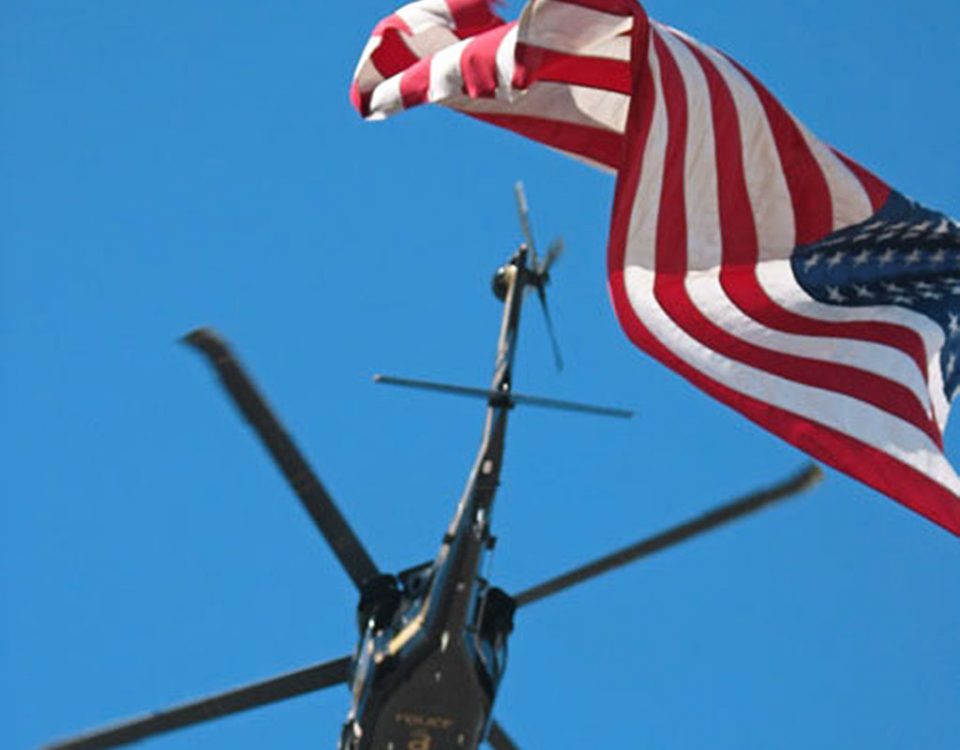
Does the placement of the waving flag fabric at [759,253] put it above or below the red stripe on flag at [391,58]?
below

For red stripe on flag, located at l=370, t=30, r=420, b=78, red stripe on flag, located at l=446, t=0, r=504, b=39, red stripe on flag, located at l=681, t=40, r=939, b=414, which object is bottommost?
red stripe on flag, located at l=681, t=40, r=939, b=414

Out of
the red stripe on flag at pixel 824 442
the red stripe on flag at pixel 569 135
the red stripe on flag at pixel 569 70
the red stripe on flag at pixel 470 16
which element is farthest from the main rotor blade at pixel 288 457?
the red stripe on flag at pixel 470 16

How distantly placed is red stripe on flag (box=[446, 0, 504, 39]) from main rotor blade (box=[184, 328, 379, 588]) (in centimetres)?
627

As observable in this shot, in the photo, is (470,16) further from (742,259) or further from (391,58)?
(742,259)

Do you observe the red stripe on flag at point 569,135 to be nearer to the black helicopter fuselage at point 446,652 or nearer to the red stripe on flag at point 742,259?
the red stripe on flag at point 742,259

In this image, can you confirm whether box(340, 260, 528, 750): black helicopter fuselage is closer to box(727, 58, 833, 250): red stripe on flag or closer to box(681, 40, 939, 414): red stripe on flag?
box(681, 40, 939, 414): red stripe on flag

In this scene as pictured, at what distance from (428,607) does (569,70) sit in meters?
5.99

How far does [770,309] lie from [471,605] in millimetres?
4136

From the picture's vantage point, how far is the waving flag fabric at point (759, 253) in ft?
67.5

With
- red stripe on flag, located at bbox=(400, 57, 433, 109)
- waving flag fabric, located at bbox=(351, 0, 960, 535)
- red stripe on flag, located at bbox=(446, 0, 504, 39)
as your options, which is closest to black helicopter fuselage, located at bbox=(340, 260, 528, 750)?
waving flag fabric, located at bbox=(351, 0, 960, 535)

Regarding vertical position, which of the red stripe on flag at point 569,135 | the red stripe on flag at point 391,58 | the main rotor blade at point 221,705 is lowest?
the main rotor blade at point 221,705

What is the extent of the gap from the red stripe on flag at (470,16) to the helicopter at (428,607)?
3918mm

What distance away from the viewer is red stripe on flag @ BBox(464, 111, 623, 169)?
2506 centimetres

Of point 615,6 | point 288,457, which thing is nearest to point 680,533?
point 288,457
